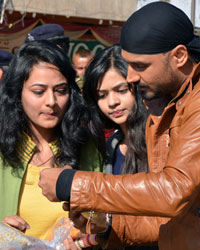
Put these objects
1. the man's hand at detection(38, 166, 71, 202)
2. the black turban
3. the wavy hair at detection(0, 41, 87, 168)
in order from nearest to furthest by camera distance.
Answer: the man's hand at detection(38, 166, 71, 202) → the black turban → the wavy hair at detection(0, 41, 87, 168)

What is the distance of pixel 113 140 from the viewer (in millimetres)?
3062

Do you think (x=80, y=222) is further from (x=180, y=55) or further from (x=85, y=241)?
(x=180, y=55)

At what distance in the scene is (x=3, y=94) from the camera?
109 inches

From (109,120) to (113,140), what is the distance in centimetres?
20

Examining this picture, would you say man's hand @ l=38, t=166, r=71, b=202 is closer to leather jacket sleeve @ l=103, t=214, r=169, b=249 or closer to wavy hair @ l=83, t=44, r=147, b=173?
leather jacket sleeve @ l=103, t=214, r=169, b=249

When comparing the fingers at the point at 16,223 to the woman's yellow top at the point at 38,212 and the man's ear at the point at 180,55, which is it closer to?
the woman's yellow top at the point at 38,212

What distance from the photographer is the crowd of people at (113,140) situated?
5.45 feet

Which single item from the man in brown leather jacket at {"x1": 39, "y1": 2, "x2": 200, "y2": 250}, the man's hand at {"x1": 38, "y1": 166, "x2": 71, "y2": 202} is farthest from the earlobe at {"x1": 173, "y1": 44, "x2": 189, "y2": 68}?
the man's hand at {"x1": 38, "y1": 166, "x2": 71, "y2": 202}

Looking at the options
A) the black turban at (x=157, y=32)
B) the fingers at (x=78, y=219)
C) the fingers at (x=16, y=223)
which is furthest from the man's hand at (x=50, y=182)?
the black turban at (x=157, y=32)

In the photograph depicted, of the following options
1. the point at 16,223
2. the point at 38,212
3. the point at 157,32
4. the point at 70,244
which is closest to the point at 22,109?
the point at 38,212

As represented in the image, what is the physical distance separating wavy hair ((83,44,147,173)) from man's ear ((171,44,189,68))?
104 centimetres

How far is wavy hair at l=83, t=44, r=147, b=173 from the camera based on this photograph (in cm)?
290

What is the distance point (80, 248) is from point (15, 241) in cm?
48

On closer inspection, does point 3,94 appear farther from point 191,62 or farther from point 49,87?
point 191,62
